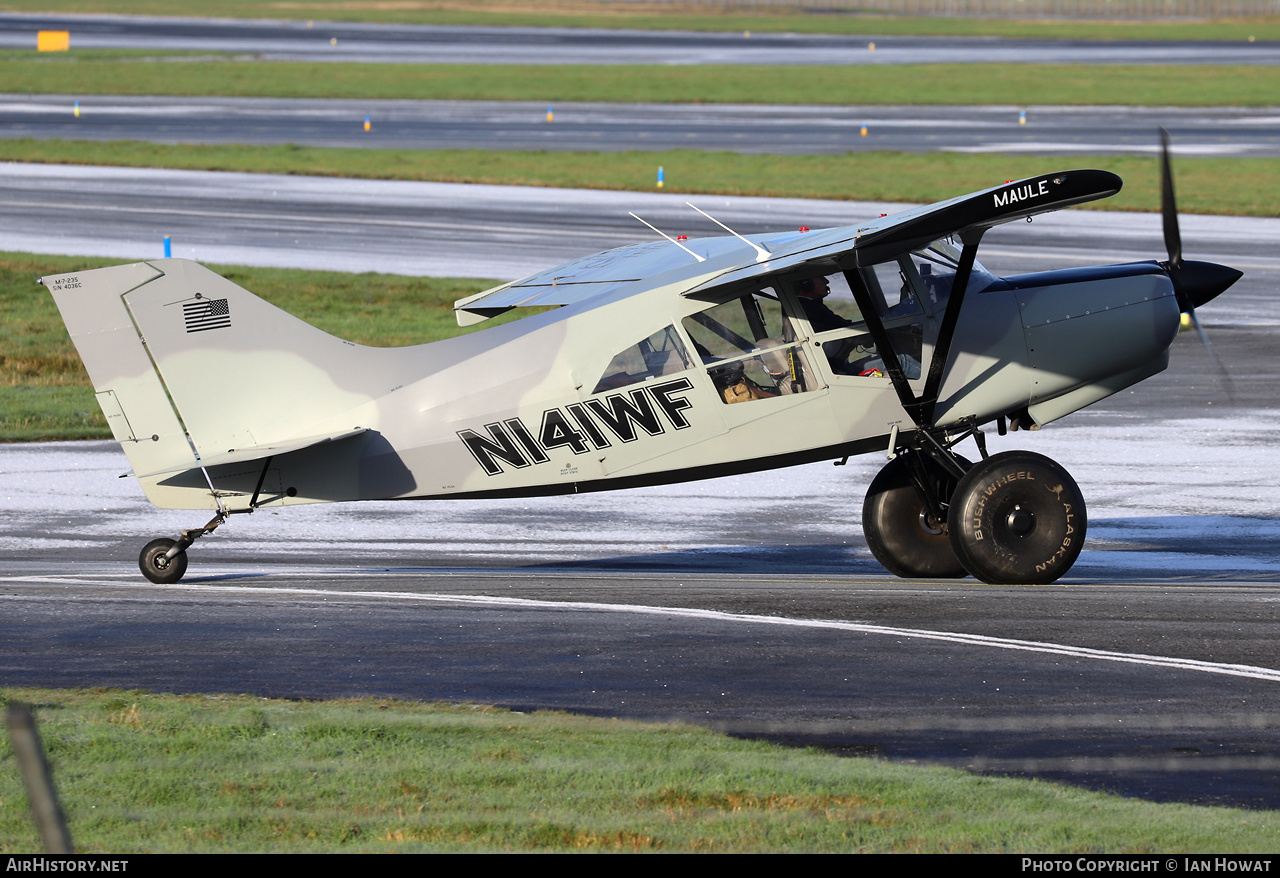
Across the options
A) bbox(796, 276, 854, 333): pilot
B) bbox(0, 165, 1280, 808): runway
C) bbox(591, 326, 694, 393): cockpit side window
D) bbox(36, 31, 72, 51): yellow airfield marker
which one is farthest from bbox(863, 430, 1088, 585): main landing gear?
bbox(36, 31, 72, 51): yellow airfield marker

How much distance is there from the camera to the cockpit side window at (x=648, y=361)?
→ 496 inches

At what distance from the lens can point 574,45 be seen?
100000mm

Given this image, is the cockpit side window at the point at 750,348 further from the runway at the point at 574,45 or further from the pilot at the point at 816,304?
the runway at the point at 574,45

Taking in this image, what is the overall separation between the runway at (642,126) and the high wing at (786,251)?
39.0 metres

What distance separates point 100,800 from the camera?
25.1 feet

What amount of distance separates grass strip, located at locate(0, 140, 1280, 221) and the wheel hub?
29317mm

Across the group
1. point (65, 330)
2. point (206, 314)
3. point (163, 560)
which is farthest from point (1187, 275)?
point (65, 330)

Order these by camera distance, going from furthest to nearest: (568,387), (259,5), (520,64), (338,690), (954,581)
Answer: (259,5) < (520,64) < (954,581) < (568,387) < (338,690)

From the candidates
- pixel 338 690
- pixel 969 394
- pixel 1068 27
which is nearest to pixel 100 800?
pixel 338 690

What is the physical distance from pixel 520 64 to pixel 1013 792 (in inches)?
3251

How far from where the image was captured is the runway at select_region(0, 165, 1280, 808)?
9.05 m

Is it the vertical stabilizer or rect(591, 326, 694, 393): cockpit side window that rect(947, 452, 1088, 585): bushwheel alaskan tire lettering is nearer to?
rect(591, 326, 694, 393): cockpit side window

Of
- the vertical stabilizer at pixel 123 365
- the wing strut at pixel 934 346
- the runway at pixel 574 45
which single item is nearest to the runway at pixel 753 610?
the vertical stabilizer at pixel 123 365

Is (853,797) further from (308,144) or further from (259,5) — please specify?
(259,5)
